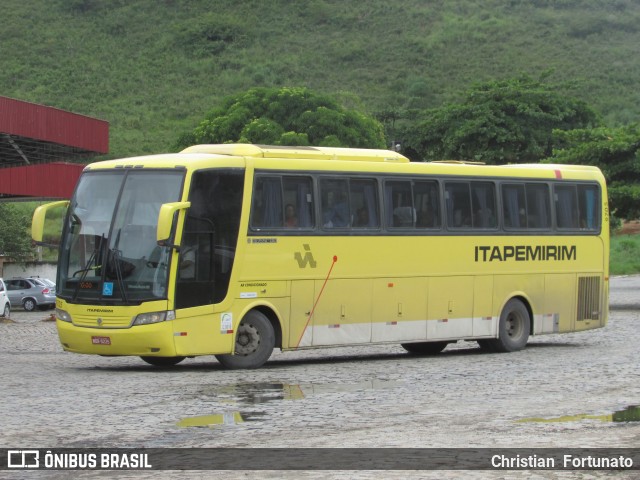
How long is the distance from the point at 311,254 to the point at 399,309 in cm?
219

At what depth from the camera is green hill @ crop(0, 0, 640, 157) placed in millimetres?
119750

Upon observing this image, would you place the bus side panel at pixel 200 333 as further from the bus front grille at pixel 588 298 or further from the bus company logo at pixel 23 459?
the bus front grille at pixel 588 298

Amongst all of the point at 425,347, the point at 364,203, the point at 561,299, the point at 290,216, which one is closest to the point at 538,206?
the point at 561,299

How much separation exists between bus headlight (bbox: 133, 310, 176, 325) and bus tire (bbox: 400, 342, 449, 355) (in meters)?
6.73

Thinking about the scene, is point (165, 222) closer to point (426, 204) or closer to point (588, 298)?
point (426, 204)

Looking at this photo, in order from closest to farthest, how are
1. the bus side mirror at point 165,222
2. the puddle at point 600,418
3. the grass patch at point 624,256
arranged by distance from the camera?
the puddle at point 600,418 → the bus side mirror at point 165,222 → the grass patch at point 624,256

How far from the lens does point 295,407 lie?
14164mm

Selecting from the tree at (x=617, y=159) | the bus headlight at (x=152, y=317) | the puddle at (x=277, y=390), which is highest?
the tree at (x=617, y=159)

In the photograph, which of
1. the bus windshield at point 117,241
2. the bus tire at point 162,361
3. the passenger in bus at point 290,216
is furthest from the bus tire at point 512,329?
the bus windshield at point 117,241

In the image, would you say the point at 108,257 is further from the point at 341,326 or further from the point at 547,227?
the point at 547,227

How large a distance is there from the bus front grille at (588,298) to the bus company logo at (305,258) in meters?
6.93

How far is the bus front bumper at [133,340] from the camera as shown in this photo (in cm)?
1812

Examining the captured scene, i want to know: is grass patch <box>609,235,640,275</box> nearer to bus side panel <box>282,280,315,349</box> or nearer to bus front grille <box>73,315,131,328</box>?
bus side panel <box>282,280,315,349</box>

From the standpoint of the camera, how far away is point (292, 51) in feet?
467
